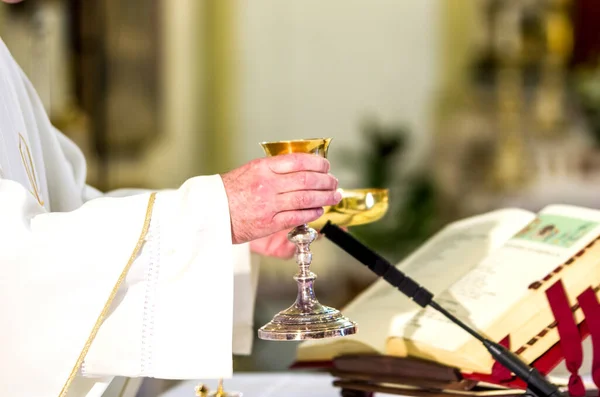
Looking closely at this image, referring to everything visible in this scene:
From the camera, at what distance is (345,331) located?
1.59 m

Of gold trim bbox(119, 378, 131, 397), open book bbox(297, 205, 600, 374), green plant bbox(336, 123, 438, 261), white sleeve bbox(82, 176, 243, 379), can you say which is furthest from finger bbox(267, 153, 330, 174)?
green plant bbox(336, 123, 438, 261)

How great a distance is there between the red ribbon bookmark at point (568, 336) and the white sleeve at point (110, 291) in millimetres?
692

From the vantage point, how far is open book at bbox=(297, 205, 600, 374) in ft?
6.25

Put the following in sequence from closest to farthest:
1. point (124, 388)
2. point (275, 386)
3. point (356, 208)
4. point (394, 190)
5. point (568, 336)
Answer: point (568, 336), point (356, 208), point (124, 388), point (275, 386), point (394, 190)

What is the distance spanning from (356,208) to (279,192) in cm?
48

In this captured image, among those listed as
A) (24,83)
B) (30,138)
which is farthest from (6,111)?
(24,83)

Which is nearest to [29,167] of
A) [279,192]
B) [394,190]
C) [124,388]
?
[124,388]

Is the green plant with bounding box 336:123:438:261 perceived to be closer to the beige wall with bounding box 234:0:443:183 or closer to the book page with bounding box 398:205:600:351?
the beige wall with bounding box 234:0:443:183

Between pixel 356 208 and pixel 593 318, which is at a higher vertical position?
pixel 356 208

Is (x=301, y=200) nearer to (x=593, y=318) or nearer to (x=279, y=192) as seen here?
(x=279, y=192)

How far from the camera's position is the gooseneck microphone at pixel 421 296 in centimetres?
175

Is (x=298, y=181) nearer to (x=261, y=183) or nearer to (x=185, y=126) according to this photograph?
(x=261, y=183)

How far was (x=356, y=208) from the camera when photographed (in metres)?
2.02

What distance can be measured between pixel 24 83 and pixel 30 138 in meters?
0.22
